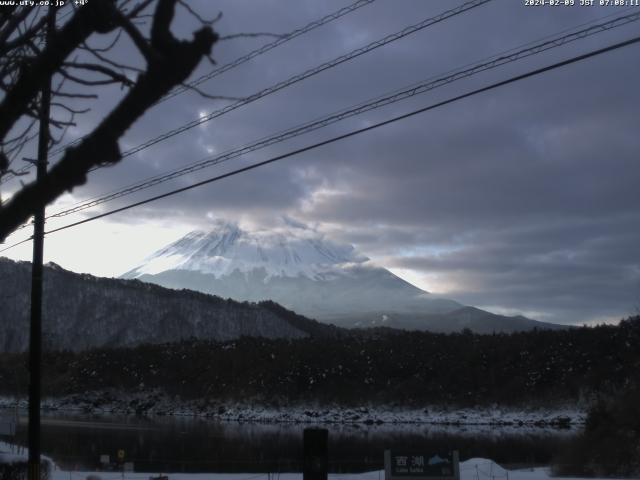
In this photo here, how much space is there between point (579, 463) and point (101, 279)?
156561 millimetres

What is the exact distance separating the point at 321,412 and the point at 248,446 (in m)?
46.1

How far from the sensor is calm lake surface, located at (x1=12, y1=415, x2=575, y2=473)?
1508 inches

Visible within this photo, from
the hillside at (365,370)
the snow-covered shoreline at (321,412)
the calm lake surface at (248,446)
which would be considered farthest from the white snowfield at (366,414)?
the calm lake surface at (248,446)

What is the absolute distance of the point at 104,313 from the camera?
568ft

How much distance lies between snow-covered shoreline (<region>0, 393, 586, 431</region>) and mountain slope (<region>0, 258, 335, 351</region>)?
2186 inches

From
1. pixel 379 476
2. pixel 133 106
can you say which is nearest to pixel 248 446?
pixel 379 476

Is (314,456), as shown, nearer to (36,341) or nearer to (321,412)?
(36,341)

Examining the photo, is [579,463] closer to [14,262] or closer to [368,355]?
[368,355]

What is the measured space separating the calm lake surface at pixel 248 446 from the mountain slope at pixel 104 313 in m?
103

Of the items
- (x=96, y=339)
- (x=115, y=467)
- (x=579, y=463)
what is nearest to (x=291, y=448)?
(x=115, y=467)

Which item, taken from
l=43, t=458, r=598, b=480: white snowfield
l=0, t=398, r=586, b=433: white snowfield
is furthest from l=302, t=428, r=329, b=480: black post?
l=0, t=398, r=586, b=433: white snowfield

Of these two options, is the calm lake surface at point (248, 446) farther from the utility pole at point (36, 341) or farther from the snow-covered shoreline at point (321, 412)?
the utility pole at point (36, 341)

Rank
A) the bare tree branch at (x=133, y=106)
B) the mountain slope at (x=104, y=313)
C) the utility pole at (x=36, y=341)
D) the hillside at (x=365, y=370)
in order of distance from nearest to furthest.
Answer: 1. the bare tree branch at (x=133, y=106)
2. the utility pole at (x=36, y=341)
3. the hillside at (x=365, y=370)
4. the mountain slope at (x=104, y=313)

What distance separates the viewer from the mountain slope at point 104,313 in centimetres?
16725
